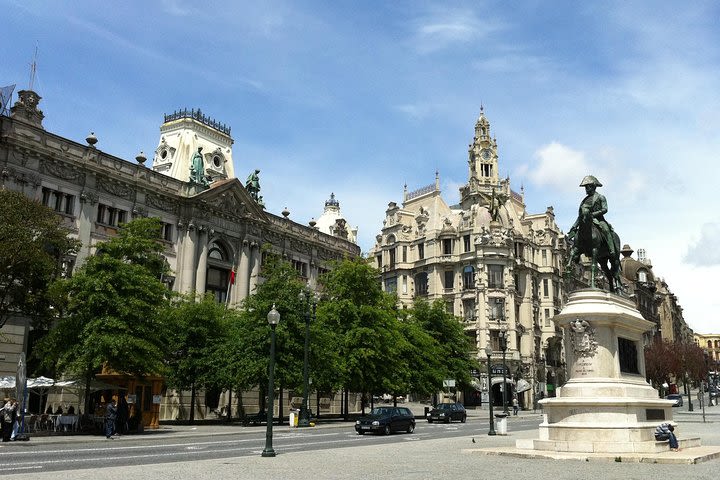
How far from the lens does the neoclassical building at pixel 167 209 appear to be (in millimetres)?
39469

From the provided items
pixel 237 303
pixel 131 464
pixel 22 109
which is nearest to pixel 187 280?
pixel 237 303

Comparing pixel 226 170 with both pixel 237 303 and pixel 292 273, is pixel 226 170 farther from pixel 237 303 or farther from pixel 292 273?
pixel 292 273

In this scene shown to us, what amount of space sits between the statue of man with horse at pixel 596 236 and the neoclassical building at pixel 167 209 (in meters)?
23.4

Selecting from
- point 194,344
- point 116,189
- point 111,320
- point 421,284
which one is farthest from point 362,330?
point 421,284

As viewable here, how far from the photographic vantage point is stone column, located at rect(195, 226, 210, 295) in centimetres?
5062

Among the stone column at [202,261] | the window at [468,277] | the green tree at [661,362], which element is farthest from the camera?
the green tree at [661,362]

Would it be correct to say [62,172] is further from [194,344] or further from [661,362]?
[661,362]

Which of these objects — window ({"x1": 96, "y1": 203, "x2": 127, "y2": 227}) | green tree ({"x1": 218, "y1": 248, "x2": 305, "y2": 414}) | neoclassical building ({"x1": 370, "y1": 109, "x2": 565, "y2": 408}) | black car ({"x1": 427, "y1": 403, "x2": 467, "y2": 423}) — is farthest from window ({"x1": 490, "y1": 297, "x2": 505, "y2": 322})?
window ({"x1": 96, "y1": 203, "x2": 127, "y2": 227})

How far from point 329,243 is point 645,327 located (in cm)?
4383

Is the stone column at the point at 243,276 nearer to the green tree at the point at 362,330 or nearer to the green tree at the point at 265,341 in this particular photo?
the green tree at the point at 362,330

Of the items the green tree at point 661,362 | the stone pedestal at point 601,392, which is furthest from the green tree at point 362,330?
the green tree at point 661,362

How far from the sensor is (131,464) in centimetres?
1773

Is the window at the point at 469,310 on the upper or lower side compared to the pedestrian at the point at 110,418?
upper

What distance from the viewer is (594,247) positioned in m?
23.0
